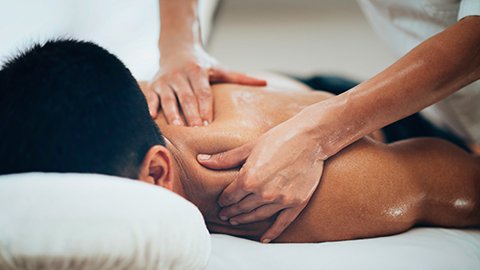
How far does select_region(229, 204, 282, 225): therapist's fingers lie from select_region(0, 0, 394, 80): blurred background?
0.57 meters

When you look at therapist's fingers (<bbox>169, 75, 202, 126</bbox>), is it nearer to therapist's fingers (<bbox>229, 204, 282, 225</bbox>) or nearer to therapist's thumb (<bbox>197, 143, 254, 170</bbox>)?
therapist's thumb (<bbox>197, 143, 254, 170</bbox>)

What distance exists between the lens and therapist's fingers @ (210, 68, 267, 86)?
1323mm

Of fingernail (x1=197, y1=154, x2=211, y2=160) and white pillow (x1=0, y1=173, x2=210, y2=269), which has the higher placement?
white pillow (x1=0, y1=173, x2=210, y2=269)

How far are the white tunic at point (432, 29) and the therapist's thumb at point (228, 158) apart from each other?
1.68ft

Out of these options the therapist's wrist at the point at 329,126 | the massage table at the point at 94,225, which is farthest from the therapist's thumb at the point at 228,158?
the massage table at the point at 94,225

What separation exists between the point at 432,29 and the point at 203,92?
0.57 meters

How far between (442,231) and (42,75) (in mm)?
793

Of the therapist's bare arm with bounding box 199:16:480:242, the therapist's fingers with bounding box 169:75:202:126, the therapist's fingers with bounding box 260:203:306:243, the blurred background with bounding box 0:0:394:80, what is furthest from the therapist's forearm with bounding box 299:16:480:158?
the blurred background with bounding box 0:0:394:80

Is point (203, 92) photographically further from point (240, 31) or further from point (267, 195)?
point (240, 31)

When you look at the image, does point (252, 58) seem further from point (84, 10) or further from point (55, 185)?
point (55, 185)

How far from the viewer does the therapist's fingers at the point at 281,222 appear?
107 cm

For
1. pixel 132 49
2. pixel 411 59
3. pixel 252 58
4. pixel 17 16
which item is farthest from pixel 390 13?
pixel 252 58

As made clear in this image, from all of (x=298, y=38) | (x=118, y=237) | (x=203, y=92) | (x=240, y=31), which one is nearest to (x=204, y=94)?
(x=203, y=92)

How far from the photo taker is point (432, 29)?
1.39 m
